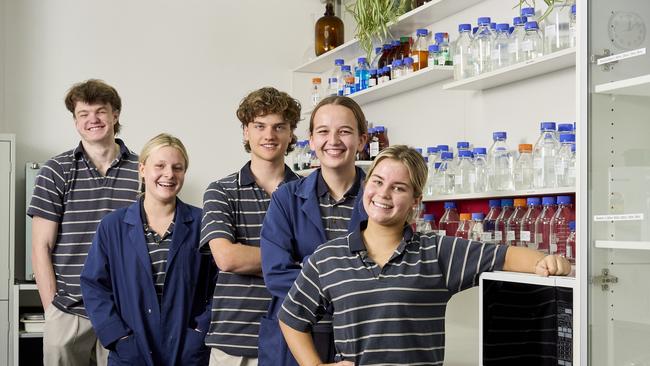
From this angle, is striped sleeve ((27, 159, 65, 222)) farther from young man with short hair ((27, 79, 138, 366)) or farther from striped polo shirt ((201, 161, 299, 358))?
striped polo shirt ((201, 161, 299, 358))

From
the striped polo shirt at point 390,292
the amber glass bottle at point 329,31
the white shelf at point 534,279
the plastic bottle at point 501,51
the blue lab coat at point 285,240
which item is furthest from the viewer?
the amber glass bottle at point 329,31

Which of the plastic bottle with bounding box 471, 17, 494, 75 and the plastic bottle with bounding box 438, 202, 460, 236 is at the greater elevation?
the plastic bottle with bounding box 471, 17, 494, 75

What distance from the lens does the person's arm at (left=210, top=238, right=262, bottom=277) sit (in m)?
2.44

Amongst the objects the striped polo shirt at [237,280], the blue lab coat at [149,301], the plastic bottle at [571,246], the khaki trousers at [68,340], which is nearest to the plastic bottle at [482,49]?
the plastic bottle at [571,246]

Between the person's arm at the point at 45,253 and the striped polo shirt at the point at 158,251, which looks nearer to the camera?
the striped polo shirt at the point at 158,251

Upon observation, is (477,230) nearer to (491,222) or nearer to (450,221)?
(491,222)

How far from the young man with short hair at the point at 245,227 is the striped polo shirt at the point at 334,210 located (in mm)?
269

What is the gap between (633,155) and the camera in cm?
204

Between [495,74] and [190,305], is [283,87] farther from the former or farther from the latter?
[190,305]

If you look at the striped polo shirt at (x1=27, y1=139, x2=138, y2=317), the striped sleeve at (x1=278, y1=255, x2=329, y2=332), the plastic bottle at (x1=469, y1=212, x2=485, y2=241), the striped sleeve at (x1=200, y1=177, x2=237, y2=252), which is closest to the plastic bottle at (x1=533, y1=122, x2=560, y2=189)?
the plastic bottle at (x1=469, y1=212, x2=485, y2=241)

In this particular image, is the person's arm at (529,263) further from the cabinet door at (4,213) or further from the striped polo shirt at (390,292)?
the cabinet door at (4,213)

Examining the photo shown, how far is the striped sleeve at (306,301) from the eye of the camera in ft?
6.64

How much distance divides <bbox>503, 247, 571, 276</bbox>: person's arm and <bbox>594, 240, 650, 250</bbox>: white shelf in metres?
0.11


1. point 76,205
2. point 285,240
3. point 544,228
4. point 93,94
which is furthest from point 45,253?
point 544,228
